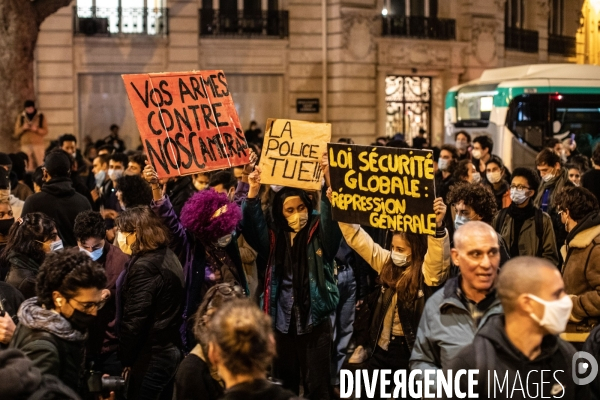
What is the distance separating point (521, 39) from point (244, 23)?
9.84 m

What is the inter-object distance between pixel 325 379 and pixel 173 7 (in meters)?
17.9

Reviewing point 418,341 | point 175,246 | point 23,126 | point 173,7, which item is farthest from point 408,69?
point 418,341

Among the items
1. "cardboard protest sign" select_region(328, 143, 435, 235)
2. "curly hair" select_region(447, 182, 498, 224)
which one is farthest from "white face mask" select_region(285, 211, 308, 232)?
"curly hair" select_region(447, 182, 498, 224)

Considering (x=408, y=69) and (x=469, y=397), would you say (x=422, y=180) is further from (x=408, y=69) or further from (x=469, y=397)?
(x=408, y=69)

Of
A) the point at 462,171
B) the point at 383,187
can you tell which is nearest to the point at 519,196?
the point at 462,171

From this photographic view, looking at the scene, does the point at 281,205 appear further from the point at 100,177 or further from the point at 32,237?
the point at 100,177

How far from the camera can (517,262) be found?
370 cm

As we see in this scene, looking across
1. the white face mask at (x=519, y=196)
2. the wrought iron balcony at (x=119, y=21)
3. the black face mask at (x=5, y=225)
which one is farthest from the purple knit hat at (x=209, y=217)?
the wrought iron balcony at (x=119, y=21)

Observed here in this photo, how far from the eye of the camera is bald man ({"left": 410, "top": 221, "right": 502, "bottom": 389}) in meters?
4.34

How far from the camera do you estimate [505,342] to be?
12.1ft

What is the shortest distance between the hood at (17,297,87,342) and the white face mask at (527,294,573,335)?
2.05 metres

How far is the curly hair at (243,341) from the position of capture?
3439 mm

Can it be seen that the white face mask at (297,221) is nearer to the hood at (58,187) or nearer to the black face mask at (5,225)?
the black face mask at (5,225)

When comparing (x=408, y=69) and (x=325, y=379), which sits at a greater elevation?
(x=408, y=69)
